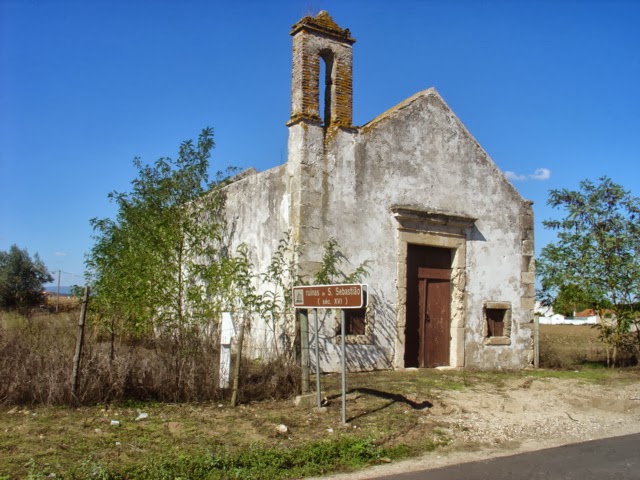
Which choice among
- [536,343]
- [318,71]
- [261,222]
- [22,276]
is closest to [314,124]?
[318,71]

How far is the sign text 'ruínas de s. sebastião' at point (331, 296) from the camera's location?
7.14 metres

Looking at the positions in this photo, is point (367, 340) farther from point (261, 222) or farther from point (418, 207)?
point (261, 222)

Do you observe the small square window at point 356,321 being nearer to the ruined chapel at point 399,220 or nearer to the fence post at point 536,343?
the ruined chapel at point 399,220

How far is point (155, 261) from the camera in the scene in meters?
11.6

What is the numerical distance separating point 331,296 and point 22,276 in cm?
2651

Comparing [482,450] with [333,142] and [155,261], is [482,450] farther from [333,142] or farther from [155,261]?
[155,261]

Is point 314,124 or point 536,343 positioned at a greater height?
point 314,124

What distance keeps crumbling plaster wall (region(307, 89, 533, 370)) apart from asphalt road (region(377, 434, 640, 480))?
4.74 meters

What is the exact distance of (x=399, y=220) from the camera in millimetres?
11773

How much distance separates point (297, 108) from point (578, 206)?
7301 millimetres

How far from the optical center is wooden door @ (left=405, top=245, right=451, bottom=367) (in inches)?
478

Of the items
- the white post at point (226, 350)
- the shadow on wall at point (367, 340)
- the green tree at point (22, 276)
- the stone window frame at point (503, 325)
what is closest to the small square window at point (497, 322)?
the stone window frame at point (503, 325)

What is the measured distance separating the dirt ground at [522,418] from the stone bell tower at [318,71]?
5.36 metres

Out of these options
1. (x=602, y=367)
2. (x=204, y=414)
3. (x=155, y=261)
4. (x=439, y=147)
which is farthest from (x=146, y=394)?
(x=602, y=367)
